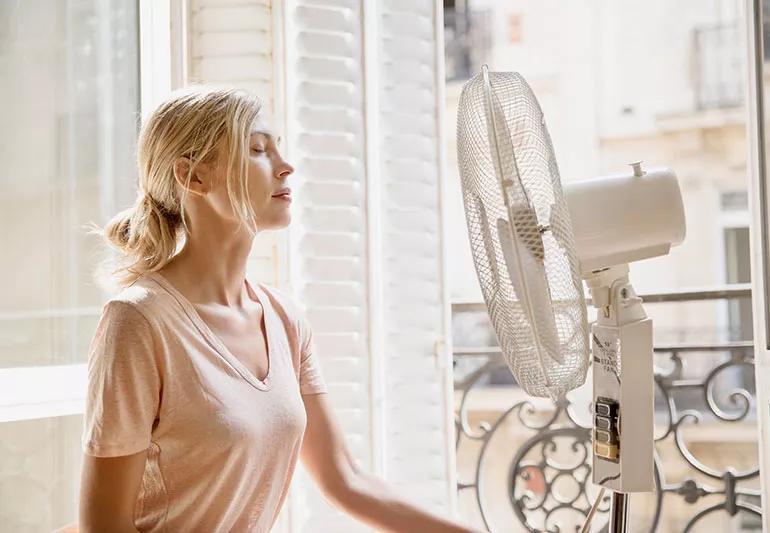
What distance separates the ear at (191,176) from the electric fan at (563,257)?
0.40m

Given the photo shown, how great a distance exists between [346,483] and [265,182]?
50cm

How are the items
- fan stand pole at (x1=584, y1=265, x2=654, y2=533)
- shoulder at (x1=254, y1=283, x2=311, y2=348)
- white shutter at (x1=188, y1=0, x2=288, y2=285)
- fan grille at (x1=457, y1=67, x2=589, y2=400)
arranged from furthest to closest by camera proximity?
1. white shutter at (x1=188, y1=0, x2=288, y2=285)
2. shoulder at (x1=254, y1=283, x2=311, y2=348)
3. fan stand pole at (x1=584, y1=265, x2=654, y2=533)
4. fan grille at (x1=457, y1=67, x2=589, y2=400)

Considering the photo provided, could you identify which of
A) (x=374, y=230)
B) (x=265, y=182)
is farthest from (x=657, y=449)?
(x=265, y=182)

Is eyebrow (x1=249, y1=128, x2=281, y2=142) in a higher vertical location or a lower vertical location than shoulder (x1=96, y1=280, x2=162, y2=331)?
higher

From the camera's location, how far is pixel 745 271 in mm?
5891

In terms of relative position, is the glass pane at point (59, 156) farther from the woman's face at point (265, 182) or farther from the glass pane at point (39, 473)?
the woman's face at point (265, 182)

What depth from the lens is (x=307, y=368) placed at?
1.41m

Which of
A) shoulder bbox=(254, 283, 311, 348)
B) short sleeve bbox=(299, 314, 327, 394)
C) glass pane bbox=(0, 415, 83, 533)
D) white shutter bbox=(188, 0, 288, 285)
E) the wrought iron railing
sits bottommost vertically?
the wrought iron railing

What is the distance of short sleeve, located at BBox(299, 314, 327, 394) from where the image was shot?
1.40 m

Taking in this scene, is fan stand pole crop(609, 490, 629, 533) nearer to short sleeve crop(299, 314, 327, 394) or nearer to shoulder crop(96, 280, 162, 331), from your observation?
short sleeve crop(299, 314, 327, 394)

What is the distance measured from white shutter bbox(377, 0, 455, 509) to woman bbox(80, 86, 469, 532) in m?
0.42

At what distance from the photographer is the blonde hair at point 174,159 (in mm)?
1218

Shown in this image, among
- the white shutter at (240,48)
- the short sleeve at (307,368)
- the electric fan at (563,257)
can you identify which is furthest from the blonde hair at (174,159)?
the white shutter at (240,48)

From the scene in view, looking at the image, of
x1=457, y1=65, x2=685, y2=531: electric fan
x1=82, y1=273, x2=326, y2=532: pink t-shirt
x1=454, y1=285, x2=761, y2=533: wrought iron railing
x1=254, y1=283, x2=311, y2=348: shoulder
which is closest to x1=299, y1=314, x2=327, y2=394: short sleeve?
x1=254, y1=283, x2=311, y2=348: shoulder
